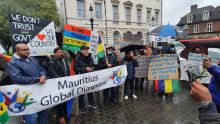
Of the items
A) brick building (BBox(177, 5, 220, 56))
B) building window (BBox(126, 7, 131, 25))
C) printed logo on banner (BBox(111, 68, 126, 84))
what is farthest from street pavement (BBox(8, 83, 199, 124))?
brick building (BBox(177, 5, 220, 56))

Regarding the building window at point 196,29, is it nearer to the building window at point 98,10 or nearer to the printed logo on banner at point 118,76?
the building window at point 98,10

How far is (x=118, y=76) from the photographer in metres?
4.99

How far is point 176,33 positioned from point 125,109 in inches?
174

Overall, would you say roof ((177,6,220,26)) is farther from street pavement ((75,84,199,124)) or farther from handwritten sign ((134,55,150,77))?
street pavement ((75,84,199,124))

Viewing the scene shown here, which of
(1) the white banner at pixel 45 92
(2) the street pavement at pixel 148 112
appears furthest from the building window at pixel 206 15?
(1) the white banner at pixel 45 92

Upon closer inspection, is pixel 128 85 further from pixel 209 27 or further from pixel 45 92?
pixel 209 27

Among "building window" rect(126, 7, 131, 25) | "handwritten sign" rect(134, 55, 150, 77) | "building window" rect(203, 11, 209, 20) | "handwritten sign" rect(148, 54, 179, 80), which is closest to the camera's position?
"handwritten sign" rect(148, 54, 179, 80)

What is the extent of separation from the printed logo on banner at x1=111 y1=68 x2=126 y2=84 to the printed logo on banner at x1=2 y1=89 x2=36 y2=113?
93.9 inches

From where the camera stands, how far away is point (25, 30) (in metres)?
4.02

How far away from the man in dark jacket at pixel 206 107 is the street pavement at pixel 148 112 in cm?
328

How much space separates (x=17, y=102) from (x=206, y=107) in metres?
3.09

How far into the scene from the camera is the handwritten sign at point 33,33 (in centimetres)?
385

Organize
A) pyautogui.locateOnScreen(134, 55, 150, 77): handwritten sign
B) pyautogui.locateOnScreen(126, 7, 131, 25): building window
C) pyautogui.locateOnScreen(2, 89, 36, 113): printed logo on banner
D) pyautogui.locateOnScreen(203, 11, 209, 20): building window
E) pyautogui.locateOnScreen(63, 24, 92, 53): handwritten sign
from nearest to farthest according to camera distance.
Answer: pyautogui.locateOnScreen(2, 89, 36, 113): printed logo on banner
pyautogui.locateOnScreen(63, 24, 92, 53): handwritten sign
pyautogui.locateOnScreen(134, 55, 150, 77): handwritten sign
pyautogui.locateOnScreen(126, 7, 131, 25): building window
pyautogui.locateOnScreen(203, 11, 209, 20): building window

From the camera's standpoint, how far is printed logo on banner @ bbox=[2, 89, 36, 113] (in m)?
3.00
